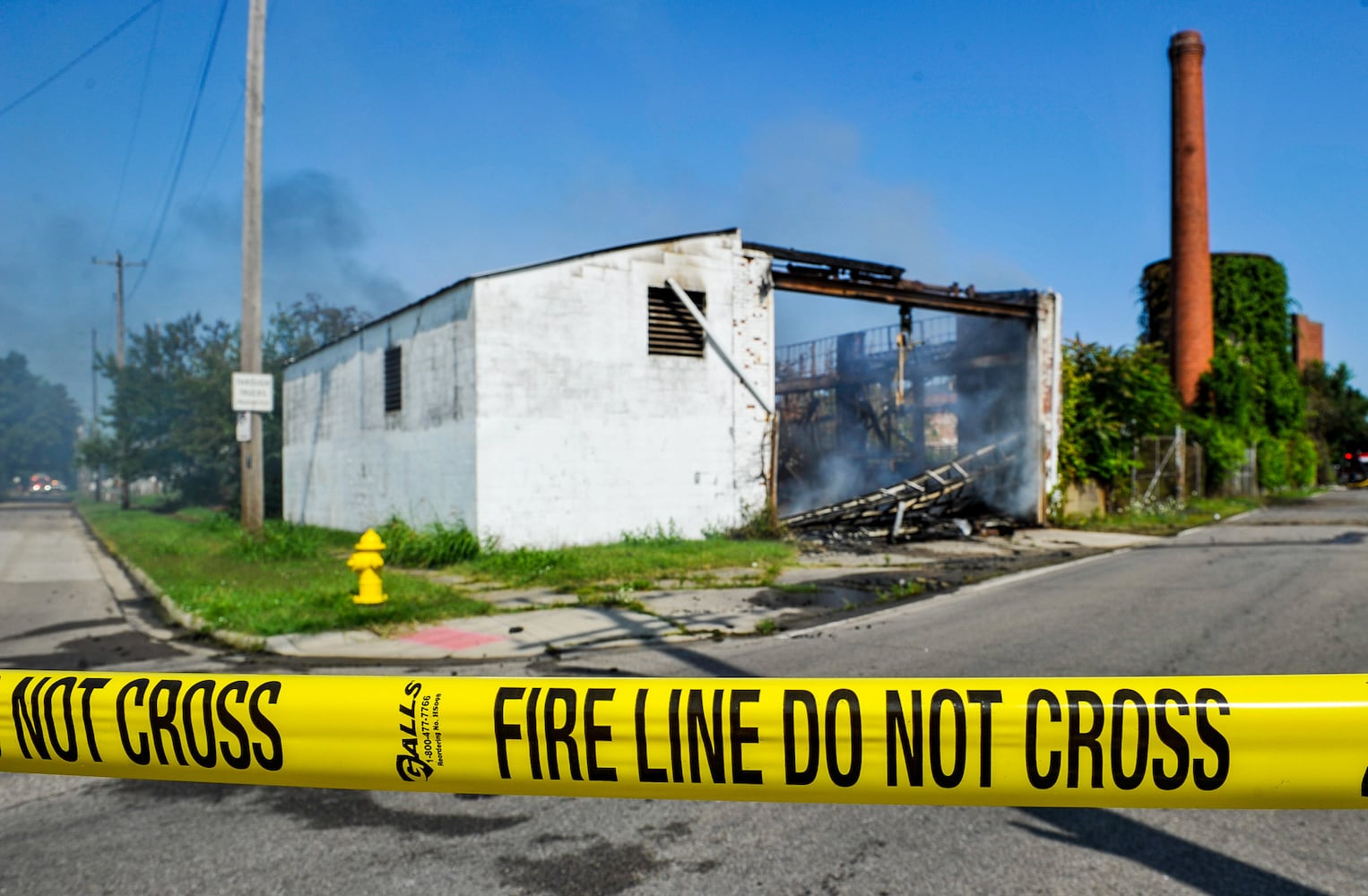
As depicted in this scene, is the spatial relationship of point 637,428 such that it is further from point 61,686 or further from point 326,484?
point 61,686

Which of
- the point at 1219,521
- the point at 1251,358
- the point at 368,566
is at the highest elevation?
the point at 1251,358

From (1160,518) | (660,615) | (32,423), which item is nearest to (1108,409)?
(1160,518)

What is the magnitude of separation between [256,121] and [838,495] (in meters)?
14.9

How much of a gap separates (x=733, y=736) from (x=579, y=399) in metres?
13.0

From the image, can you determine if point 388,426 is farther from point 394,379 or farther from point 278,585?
point 278,585

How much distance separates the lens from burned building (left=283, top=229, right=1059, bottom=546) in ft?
45.9

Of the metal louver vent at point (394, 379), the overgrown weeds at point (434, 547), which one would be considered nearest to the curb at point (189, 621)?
the overgrown weeds at point (434, 547)

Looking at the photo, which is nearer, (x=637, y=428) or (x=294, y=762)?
(x=294, y=762)

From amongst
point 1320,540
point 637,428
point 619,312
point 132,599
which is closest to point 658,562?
point 637,428

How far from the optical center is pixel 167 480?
34594mm

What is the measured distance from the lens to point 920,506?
1812 cm

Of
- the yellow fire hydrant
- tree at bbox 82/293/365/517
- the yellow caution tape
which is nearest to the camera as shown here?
the yellow caution tape

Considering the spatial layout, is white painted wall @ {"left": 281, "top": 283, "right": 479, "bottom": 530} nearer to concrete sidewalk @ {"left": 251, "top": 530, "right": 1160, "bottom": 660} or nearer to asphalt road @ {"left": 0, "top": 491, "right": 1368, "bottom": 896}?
concrete sidewalk @ {"left": 251, "top": 530, "right": 1160, "bottom": 660}

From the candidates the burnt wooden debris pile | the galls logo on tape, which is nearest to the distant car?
the burnt wooden debris pile
